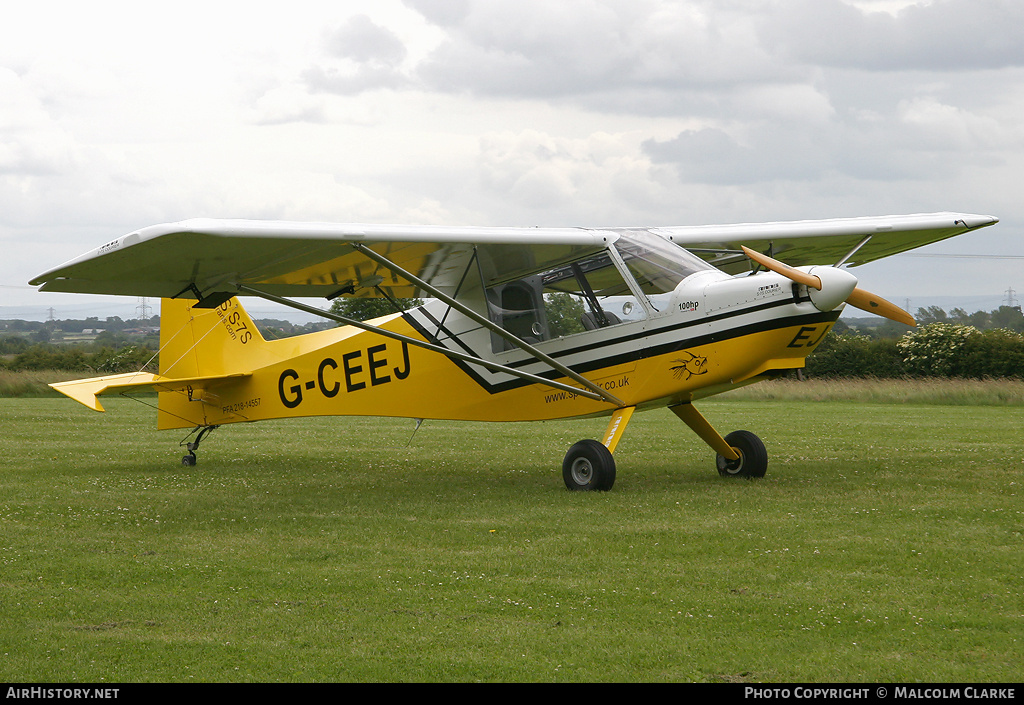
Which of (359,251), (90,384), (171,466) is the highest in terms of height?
(359,251)

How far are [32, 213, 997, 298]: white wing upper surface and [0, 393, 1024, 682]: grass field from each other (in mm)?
2317

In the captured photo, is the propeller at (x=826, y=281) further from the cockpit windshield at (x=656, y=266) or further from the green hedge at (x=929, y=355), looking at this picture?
the green hedge at (x=929, y=355)

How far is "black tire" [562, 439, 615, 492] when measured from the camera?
983cm

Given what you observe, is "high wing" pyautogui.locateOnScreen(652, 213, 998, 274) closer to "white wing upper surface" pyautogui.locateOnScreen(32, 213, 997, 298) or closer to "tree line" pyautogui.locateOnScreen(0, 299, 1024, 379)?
"white wing upper surface" pyautogui.locateOnScreen(32, 213, 997, 298)

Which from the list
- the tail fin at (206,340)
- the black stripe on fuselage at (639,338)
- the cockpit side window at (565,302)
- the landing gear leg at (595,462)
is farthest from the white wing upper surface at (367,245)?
the tail fin at (206,340)

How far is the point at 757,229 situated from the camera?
40.0 feet

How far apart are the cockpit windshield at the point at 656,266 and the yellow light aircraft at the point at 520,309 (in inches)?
0.8

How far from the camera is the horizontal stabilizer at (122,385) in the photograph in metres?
11.4

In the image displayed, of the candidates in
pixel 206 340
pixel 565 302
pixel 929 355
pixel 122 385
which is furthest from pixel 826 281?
pixel 929 355

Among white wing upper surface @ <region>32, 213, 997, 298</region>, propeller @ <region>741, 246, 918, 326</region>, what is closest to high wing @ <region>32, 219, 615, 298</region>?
white wing upper surface @ <region>32, 213, 997, 298</region>
